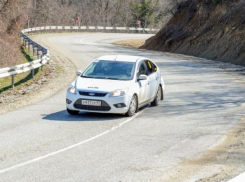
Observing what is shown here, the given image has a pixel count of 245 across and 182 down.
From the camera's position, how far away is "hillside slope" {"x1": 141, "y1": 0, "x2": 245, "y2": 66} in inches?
1443

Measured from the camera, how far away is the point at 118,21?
94188 millimetres

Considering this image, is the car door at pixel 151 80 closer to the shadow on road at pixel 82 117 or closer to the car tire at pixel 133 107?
the car tire at pixel 133 107

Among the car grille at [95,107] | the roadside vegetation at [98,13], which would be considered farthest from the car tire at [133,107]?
the roadside vegetation at [98,13]

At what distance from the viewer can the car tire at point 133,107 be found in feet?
47.4

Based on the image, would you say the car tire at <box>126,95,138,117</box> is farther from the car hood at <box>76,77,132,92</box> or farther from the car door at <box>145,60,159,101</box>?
the car door at <box>145,60,159,101</box>

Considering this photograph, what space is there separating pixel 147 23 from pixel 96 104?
73.5 m

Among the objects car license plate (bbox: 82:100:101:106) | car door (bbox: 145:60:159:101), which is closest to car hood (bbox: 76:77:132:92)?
car license plate (bbox: 82:100:101:106)

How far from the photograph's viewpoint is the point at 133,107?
14695 millimetres

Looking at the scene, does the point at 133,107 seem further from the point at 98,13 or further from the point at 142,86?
the point at 98,13

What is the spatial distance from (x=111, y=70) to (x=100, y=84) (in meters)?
1.07

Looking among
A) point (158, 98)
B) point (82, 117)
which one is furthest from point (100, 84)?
point (158, 98)

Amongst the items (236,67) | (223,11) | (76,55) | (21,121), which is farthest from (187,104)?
(223,11)

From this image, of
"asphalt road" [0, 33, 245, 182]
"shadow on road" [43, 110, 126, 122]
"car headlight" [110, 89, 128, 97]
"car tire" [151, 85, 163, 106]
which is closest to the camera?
"asphalt road" [0, 33, 245, 182]

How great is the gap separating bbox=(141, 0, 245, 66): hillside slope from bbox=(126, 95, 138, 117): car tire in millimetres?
19422
